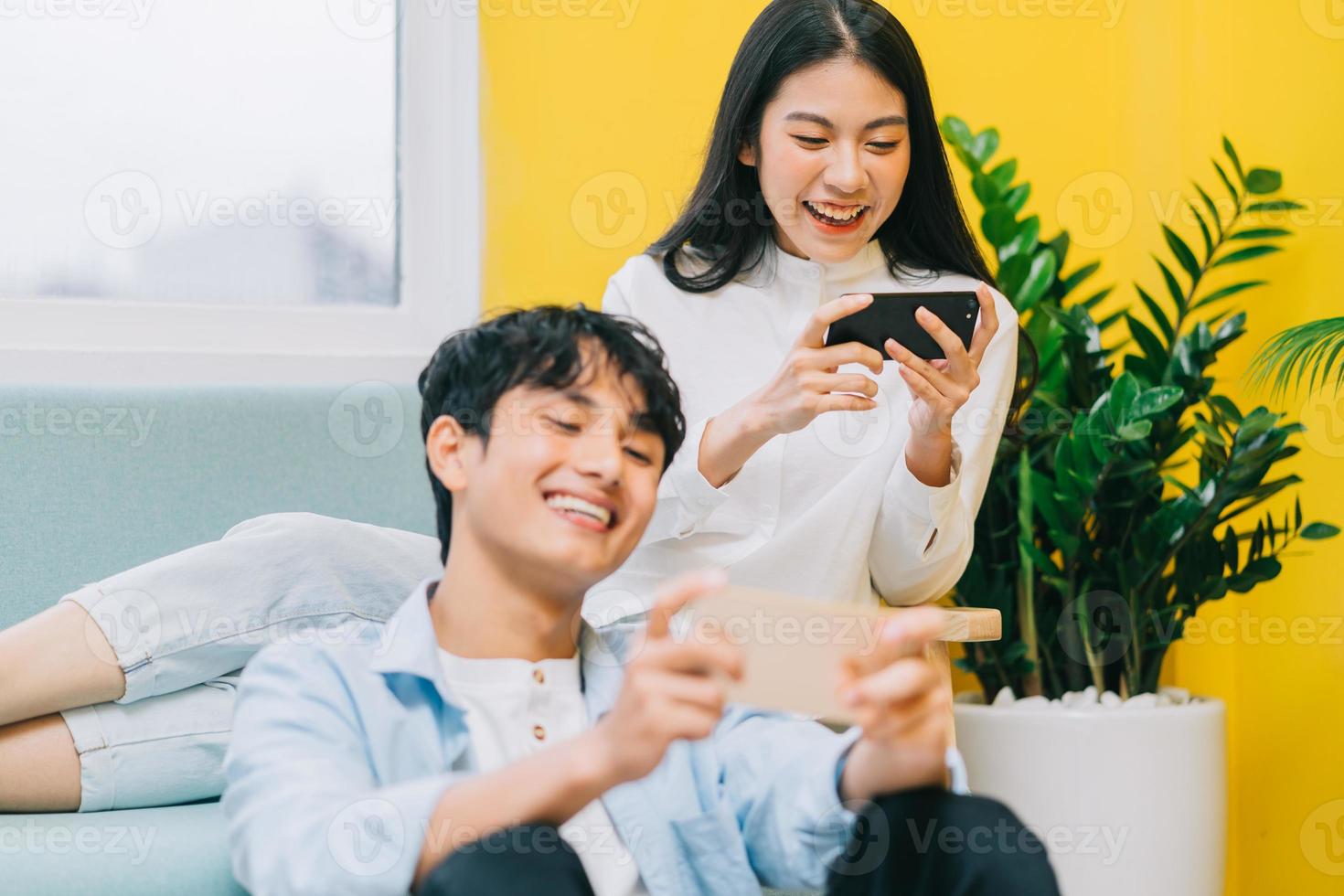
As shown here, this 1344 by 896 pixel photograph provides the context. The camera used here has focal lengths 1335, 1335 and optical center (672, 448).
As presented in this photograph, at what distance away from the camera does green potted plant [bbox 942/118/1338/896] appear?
76.9 inches

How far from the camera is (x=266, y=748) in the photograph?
3.32 feet

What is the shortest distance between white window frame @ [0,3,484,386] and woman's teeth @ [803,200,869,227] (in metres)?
0.81

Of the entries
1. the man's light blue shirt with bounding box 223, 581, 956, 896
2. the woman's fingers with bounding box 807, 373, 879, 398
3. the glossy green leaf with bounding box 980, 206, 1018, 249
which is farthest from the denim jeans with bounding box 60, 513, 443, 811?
the glossy green leaf with bounding box 980, 206, 1018, 249

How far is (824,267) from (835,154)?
0.58ft

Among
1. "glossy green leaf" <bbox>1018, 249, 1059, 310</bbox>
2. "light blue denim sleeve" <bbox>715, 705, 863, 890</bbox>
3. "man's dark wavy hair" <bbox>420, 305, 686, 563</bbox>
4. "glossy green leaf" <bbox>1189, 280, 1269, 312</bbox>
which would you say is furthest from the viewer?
"glossy green leaf" <bbox>1189, 280, 1269, 312</bbox>

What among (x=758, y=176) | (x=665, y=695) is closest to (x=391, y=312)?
(x=758, y=176)

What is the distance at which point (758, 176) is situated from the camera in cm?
179

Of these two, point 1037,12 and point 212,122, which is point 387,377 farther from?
point 1037,12

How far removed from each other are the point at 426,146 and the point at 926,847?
1.78m

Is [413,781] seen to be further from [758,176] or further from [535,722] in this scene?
[758,176]

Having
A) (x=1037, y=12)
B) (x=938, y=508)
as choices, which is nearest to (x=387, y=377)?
(x=938, y=508)

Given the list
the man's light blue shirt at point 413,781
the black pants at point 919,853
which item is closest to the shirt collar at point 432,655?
the man's light blue shirt at point 413,781

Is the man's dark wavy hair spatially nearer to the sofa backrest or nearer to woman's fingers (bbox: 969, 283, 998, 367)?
woman's fingers (bbox: 969, 283, 998, 367)

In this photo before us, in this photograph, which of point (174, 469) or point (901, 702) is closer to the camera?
point (901, 702)
